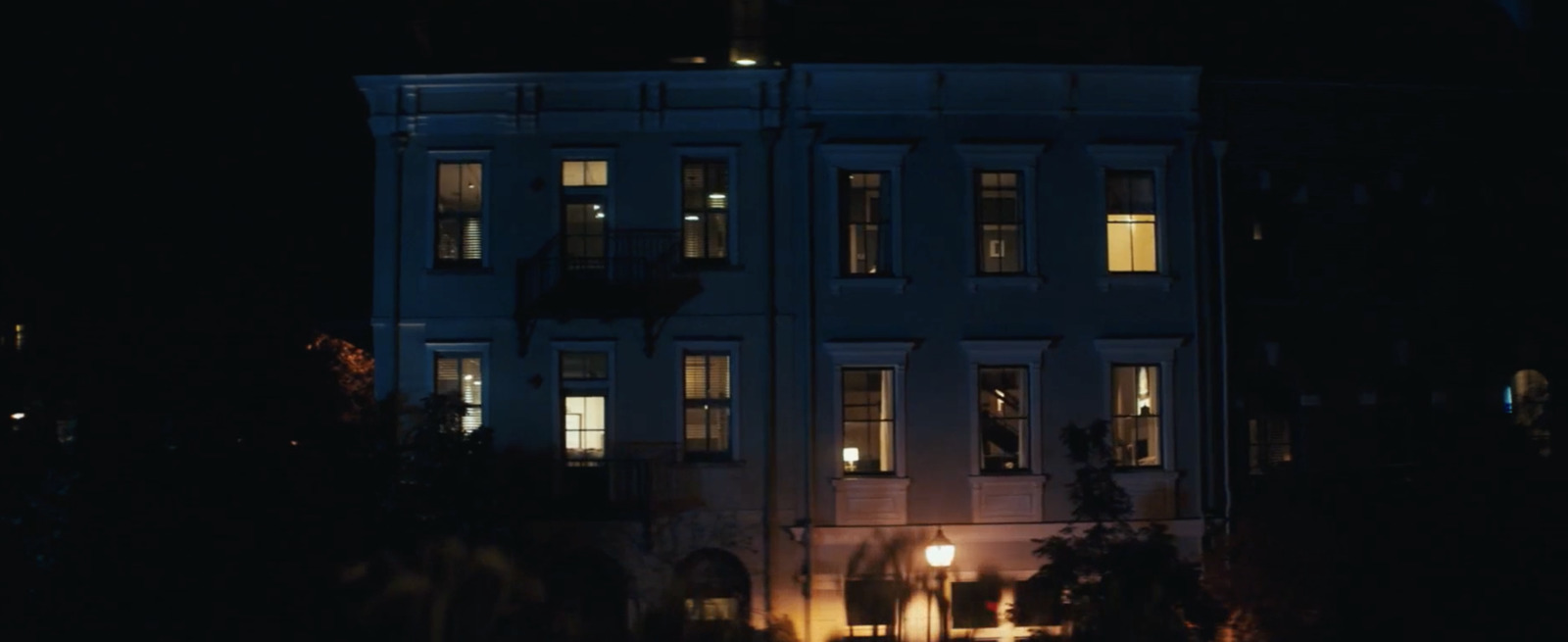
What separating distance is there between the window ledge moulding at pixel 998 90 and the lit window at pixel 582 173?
3.00 meters

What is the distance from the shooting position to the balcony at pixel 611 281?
2252 centimetres

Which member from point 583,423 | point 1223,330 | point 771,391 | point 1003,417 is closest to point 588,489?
point 583,423

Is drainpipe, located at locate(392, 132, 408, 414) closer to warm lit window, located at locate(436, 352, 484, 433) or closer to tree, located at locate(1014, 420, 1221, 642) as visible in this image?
warm lit window, located at locate(436, 352, 484, 433)

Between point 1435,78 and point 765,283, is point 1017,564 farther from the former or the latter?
point 1435,78

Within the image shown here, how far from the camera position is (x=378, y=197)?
23.2 metres

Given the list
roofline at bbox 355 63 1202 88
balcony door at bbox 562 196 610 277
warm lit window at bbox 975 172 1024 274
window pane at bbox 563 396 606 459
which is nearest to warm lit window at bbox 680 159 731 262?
balcony door at bbox 562 196 610 277

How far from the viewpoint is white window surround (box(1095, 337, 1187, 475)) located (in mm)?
23109

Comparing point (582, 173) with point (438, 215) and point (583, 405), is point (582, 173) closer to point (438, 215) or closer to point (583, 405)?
point (438, 215)

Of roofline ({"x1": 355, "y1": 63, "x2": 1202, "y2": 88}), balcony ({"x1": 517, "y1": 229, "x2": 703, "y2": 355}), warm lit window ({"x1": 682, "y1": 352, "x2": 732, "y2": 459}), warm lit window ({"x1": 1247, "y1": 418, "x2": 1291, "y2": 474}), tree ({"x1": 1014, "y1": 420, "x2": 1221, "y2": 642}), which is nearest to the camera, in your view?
tree ({"x1": 1014, "y1": 420, "x2": 1221, "y2": 642})

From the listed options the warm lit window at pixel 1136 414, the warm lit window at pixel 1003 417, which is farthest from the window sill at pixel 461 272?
the warm lit window at pixel 1136 414

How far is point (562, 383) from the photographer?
76.0ft

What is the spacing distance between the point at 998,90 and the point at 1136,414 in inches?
200

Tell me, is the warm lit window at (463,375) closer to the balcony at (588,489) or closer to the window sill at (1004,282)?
the balcony at (588,489)

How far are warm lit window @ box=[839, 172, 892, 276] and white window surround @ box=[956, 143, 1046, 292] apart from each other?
3.88 ft
